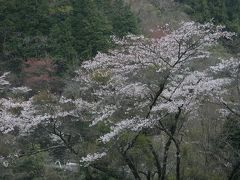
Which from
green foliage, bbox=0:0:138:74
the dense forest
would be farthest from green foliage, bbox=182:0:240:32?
the dense forest

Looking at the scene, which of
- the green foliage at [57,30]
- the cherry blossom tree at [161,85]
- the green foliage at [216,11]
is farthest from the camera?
the green foliage at [216,11]

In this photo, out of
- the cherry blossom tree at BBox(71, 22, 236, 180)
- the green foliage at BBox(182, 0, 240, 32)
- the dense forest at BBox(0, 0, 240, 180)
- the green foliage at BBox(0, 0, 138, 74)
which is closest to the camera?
the cherry blossom tree at BBox(71, 22, 236, 180)

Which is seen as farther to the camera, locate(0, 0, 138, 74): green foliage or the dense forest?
locate(0, 0, 138, 74): green foliage

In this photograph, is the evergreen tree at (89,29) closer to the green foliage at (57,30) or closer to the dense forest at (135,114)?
the green foliage at (57,30)

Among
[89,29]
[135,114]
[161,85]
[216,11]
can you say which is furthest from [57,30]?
[161,85]

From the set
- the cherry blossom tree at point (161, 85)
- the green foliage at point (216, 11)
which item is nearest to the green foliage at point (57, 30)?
the green foliage at point (216, 11)

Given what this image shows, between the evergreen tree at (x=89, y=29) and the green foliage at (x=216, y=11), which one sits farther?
the green foliage at (x=216, y=11)

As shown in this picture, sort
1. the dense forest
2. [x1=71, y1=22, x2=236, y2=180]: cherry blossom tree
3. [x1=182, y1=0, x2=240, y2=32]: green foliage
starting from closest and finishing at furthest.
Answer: [x1=71, y1=22, x2=236, y2=180]: cherry blossom tree < the dense forest < [x1=182, y1=0, x2=240, y2=32]: green foliage

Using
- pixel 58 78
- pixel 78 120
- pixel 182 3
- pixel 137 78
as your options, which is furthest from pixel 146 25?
pixel 137 78

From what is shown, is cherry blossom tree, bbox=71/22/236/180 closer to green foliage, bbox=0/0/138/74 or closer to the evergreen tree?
green foliage, bbox=0/0/138/74

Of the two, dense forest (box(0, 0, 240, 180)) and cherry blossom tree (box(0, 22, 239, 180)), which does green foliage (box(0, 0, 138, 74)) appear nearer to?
dense forest (box(0, 0, 240, 180))

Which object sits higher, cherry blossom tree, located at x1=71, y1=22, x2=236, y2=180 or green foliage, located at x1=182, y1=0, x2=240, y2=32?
cherry blossom tree, located at x1=71, y1=22, x2=236, y2=180

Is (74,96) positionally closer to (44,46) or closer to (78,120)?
(78,120)

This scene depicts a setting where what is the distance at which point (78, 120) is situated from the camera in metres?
13.8
